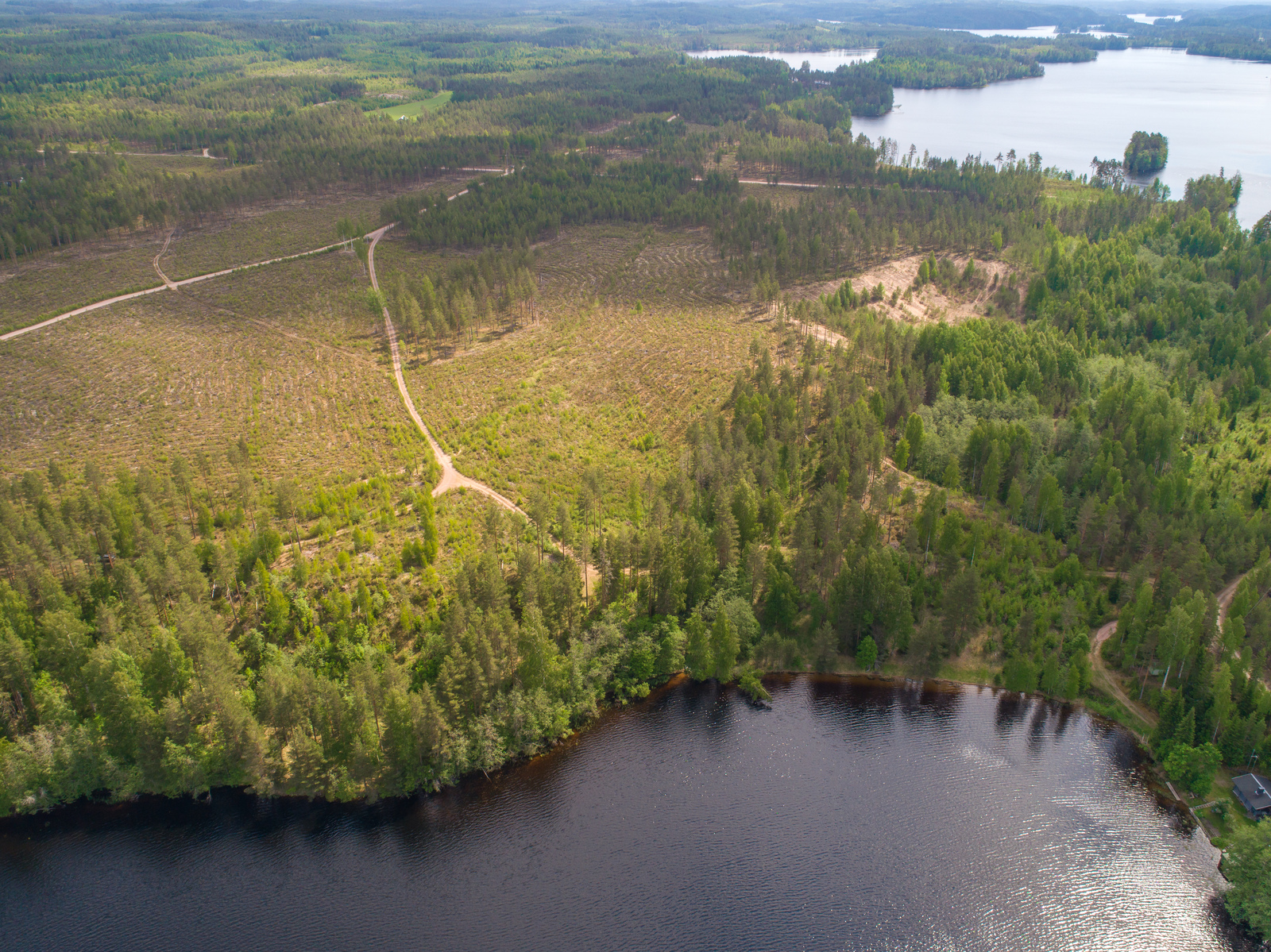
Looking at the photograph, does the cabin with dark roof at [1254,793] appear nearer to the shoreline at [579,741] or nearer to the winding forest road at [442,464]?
the shoreline at [579,741]

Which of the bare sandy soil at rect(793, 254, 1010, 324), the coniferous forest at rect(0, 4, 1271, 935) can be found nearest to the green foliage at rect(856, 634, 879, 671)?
the coniferous forest at rect(0, 4, 1271, 935)

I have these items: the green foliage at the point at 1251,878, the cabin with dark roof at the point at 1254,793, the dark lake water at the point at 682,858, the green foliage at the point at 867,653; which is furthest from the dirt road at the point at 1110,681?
the green foliage at the point at 867,653

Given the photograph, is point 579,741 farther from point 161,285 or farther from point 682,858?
point 161,285

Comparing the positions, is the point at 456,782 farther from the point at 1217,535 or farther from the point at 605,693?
the point at 1217,535

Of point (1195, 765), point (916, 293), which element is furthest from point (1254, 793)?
point (916, 293)

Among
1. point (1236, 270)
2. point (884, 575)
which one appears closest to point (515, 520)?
point (884, 575)

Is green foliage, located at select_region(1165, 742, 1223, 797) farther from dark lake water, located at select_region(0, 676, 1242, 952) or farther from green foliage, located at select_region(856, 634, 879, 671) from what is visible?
green foliage, located at select_region(856, 634, 879, 671)
